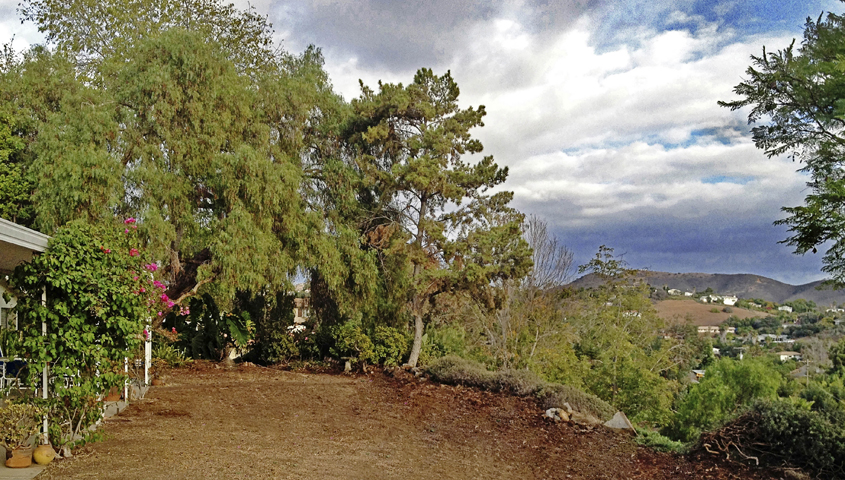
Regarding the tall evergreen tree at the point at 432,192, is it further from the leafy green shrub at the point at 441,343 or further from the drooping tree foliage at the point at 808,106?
the drooping tree foliage at the point at 808,106

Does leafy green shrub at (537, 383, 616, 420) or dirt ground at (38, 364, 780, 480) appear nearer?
dirt ground at (38, 364, 780, 480)

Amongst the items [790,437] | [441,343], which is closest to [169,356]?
[441,343]

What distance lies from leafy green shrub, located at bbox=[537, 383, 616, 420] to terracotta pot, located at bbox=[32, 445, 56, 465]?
Answer: 21.1 ft

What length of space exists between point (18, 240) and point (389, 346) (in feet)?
28.9

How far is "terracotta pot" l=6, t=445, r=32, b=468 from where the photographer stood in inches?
203

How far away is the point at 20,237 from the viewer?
4805 mm

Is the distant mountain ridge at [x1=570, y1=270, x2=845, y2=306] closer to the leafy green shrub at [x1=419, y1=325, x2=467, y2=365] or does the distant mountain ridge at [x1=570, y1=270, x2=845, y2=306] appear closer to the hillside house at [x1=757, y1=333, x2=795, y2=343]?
the hillside house at [x1=757, y1=333, x2=795, y2=343]

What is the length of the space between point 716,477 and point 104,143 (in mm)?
11067

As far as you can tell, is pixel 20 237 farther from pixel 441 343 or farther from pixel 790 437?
pixel 441 343

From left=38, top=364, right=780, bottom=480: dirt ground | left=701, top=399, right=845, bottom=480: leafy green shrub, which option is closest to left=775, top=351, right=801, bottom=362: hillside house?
left=38, top=364, right=780, bottom=480: dirt ground

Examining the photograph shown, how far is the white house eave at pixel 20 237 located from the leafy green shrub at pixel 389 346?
8307 millimetres

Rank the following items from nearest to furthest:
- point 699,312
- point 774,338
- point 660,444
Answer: point 660,444
point 774,338
point 699,312

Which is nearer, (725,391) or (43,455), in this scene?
(43,455)

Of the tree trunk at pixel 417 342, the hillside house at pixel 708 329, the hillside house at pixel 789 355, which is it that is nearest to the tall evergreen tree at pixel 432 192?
the tree trunk at pixel 417 342
